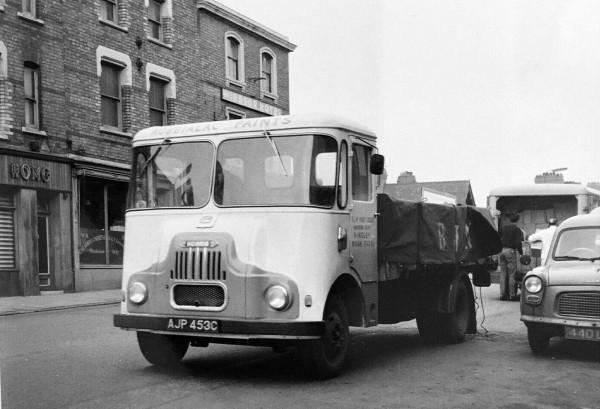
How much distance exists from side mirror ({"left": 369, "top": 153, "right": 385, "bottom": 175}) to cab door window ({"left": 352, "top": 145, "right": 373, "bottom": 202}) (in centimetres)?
15

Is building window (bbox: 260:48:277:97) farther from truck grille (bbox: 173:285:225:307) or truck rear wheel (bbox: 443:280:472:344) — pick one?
truck grille (bbox: 173:285:225:307)

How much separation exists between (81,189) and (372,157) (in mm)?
16092

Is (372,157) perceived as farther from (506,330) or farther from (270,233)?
(506,330)

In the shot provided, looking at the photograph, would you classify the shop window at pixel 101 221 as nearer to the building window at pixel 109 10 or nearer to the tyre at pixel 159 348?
the building window at pixel 109 10

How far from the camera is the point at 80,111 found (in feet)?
74.7

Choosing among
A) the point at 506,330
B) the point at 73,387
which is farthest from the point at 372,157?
the point at 506,330

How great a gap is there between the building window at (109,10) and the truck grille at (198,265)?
18.3 metres

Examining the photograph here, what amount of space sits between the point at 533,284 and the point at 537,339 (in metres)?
0.65

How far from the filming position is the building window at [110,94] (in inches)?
944

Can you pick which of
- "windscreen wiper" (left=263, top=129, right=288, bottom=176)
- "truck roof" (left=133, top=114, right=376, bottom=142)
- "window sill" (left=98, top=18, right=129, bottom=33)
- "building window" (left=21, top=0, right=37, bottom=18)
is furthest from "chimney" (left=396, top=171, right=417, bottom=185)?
"windscreen wiper" (left=263, top=129, right=288, bottom=176)

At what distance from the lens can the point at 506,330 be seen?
11.9 m

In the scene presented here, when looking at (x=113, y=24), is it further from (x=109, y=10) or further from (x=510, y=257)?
(x=510, y=257)

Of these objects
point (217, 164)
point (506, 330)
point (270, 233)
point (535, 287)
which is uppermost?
point (217, 164)

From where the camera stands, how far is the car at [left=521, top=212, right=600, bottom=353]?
8.71 m
